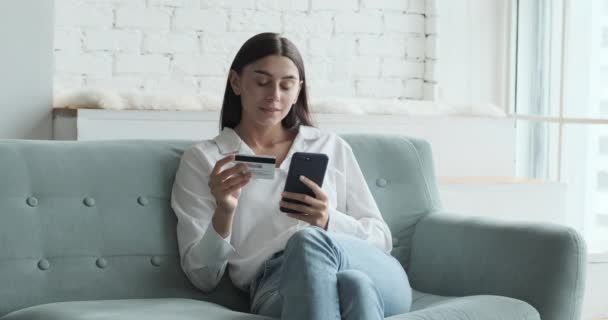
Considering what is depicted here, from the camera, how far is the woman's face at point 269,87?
237 cm

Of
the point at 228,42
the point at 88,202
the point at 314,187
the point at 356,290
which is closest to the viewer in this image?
the point at 356,290

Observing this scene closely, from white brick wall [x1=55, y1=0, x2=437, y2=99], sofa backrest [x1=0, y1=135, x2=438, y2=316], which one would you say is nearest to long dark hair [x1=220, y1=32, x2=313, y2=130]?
sofa backrest [x1=0, y1=135, x2=438, y2=316]

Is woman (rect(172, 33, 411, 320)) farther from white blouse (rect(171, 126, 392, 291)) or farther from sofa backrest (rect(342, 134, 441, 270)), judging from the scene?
sofa backrest (rect(342, 134, 441, 270))

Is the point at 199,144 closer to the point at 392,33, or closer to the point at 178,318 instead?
the point at 178,318

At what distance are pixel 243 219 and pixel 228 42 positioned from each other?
5.72 ft

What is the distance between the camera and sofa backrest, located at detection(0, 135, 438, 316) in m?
2.22

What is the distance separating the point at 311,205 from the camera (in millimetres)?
2232

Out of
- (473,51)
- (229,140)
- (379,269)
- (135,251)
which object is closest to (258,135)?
(229,140)

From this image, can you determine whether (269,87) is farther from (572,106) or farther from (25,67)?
(572,106)

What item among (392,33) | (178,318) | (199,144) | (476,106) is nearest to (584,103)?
(476,106)

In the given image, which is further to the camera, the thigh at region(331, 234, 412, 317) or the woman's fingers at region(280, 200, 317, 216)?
the woman's fingers at region(280, 200, 317, 216)

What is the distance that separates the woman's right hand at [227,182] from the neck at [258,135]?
25cm

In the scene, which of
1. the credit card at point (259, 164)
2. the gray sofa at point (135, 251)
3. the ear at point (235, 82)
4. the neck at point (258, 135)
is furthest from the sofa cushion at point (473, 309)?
the ear at point (235, 82)

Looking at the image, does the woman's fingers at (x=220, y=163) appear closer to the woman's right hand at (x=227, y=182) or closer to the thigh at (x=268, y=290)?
the woman's right hand at (x=227, y=182)
